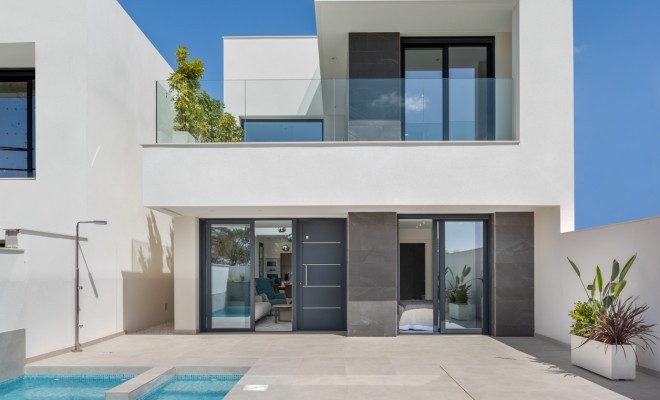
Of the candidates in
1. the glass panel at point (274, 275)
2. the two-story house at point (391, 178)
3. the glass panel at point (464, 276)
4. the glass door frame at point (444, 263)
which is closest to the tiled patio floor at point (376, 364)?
the glass door frame at point (444, 263)

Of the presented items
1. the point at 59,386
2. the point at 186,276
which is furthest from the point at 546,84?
the point at 59,386

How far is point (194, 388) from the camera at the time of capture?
23.7 ft

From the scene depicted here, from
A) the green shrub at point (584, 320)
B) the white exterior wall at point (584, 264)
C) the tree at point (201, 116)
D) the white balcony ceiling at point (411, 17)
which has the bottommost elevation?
the green shrub at point (584, 320)

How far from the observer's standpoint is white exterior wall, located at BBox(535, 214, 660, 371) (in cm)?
716

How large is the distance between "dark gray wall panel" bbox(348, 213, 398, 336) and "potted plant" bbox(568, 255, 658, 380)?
3589 millimetres

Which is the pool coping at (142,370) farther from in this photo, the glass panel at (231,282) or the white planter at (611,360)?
the white planter at (611,360)

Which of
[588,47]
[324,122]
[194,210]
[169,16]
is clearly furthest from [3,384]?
[169,16]

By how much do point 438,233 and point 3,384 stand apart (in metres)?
7.81

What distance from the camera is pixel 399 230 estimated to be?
11.1 metres

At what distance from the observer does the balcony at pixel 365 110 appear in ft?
31.5

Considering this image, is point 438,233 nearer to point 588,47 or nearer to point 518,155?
point 518,155

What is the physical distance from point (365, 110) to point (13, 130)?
24.7 ft

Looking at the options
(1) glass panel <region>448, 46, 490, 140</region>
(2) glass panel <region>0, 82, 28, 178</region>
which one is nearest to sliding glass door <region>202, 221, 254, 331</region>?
(2) glass panel <region>0, 82, 28, 178</region>

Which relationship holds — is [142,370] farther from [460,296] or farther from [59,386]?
[460,296]
